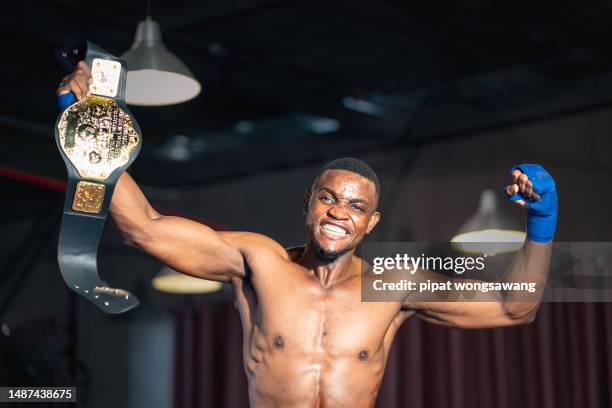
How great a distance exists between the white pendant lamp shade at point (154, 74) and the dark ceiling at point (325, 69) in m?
1.26

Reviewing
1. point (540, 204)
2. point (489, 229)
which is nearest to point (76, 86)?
point (540, 204)

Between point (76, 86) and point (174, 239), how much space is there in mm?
496

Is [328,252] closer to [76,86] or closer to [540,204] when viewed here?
[540,204]

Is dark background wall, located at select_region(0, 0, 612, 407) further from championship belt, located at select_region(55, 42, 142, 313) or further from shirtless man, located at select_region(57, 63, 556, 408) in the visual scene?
championship belt, located at select_region(55, 42, 142, 313)

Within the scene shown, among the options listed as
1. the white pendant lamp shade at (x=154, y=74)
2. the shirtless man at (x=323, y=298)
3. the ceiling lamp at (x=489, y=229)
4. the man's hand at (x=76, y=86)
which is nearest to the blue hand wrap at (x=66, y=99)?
the man's hand at (x=76, y=86)

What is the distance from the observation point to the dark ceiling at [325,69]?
569 cm

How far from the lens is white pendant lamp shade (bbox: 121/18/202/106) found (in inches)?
165

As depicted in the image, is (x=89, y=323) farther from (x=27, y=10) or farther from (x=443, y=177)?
(x=27, y=10)

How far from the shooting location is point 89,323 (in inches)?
364

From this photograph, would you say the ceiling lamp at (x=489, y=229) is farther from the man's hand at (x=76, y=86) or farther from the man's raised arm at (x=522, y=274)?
the man's hand at (x=76, y=86)

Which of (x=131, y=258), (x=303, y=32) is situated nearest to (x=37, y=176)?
(x=303, y=32)

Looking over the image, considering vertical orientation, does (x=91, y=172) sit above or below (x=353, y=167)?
below

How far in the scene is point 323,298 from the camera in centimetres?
308

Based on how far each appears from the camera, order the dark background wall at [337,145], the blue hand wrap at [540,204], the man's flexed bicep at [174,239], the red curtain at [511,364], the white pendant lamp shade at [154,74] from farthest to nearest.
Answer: the red curtain at [511,364] → the dark background wall at [337,145] → the white pendant lamp shade at [154,74] → the blue hand wrap at [540,204] → the man's flexed bicep at [174,239]
